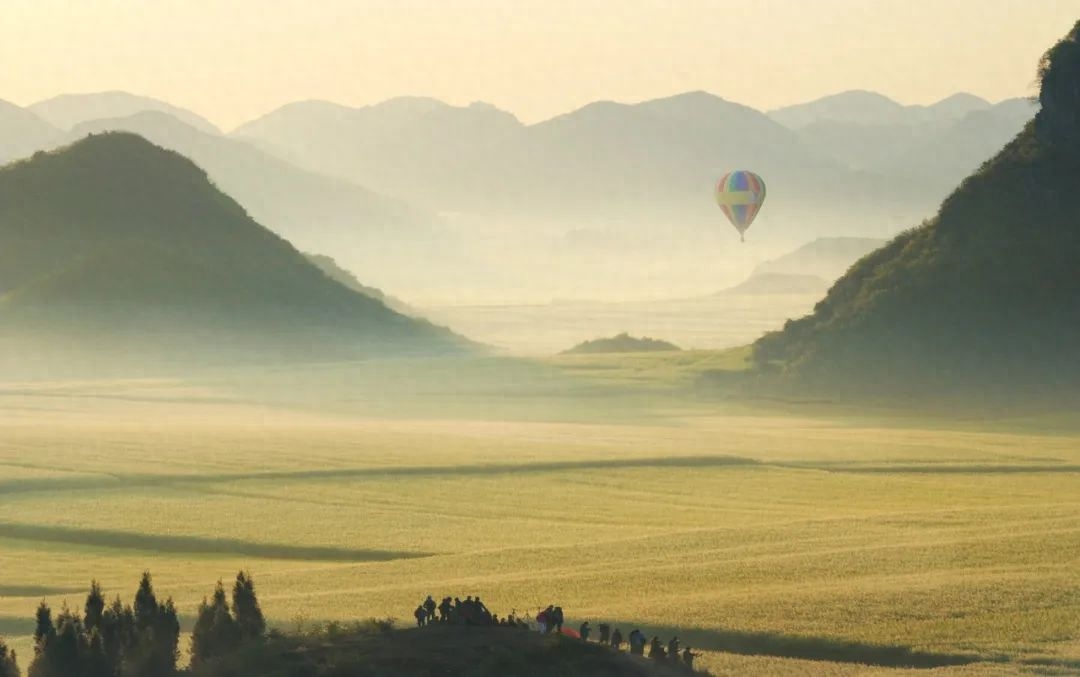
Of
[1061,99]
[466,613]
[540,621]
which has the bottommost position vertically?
[540,621]

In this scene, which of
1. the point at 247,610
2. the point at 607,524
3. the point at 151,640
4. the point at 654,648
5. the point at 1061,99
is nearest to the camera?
the point at 654,648

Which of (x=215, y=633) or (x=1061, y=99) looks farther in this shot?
(x=1061, y=99)

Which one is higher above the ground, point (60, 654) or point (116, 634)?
point (116, 634)

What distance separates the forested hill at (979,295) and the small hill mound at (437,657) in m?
129

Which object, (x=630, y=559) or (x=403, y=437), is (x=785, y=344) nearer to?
(x=403, y=437)

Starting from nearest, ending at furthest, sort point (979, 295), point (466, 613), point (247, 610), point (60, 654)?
point (60, 654) < point (466, 613) < point (247, 610) < point (979, 295)

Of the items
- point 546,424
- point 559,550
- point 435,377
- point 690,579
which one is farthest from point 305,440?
point 435,377

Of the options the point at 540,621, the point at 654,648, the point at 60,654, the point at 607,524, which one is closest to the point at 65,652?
the point at 60,654

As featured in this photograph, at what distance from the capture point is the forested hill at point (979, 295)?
16612cm

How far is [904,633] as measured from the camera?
155 feet

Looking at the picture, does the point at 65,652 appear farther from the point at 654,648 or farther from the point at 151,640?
the point at 654,648

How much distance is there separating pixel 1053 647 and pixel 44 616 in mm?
25004

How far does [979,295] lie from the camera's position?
172m

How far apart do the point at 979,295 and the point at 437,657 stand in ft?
465
